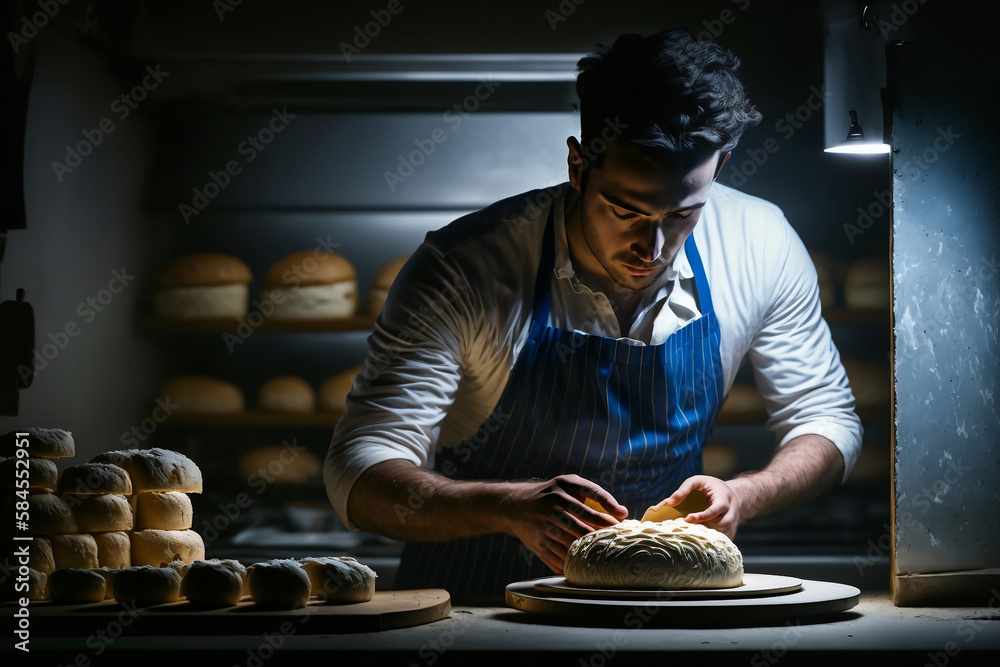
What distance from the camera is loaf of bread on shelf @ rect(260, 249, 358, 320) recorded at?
313 centimetres

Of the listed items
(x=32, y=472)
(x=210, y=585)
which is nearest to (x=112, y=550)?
(x=32, y=472)

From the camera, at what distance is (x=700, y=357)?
7.04 feet

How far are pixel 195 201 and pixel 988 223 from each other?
95.1 inches

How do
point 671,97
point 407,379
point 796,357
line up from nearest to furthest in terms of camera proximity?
1. point 671,97
2. point 407,379
3. point 796,357

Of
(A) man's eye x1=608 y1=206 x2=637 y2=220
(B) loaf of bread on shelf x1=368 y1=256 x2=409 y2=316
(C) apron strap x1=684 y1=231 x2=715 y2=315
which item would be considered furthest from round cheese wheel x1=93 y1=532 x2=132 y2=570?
(B) loaf of bread on shelf x1=368 y1=256 x2=409 y2=316

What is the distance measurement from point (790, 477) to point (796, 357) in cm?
31

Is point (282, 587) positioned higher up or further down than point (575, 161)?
further down

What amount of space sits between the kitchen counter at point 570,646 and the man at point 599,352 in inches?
14.2

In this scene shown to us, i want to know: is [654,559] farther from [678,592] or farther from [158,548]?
[158,548]

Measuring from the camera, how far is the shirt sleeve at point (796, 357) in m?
2.24

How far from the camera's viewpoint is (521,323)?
2.13 metres

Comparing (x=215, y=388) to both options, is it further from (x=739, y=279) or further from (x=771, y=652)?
(x=771, y=652)

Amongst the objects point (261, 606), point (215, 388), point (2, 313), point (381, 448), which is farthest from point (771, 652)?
point (215, 388)

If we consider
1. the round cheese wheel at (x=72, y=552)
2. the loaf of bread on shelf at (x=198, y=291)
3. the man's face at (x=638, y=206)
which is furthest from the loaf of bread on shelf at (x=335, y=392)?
the round cheese wheel at (x=72, y=552)
